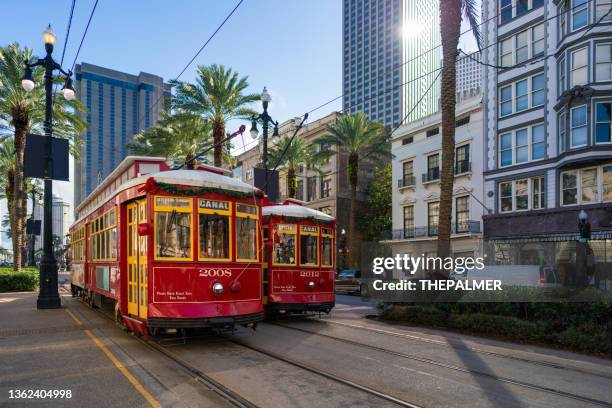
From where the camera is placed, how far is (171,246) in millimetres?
9578

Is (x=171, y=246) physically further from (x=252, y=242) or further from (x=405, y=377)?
(x=405, y=377)

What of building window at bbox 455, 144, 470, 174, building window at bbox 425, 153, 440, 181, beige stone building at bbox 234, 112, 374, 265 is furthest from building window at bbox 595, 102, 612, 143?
beige stone building at bbox 234, 112, 374, 265

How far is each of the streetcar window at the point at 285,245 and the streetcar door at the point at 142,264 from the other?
16.1 ft

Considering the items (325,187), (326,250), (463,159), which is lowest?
(326,250)

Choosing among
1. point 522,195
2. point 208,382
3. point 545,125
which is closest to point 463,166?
point 522,195

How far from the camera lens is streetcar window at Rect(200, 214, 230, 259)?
386 inches

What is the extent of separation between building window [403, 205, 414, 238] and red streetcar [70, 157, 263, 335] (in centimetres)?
3403

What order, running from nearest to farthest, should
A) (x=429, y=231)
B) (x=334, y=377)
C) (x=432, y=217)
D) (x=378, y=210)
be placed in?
(x=334, y=377) < (x=429, y=231) < (x=432, y=217) < (x=378, y=210)

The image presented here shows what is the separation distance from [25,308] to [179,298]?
11.4 meters

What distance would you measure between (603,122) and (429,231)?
54.2 feet

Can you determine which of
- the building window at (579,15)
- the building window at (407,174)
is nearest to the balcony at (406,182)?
the building window at (407,174)

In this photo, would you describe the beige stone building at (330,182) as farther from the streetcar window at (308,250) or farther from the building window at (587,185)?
the streetcar window at (308,250)

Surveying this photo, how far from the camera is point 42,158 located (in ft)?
59.1

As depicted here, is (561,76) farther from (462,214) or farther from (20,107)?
(20,107)
